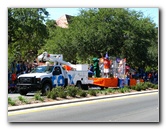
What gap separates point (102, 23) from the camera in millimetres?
18547

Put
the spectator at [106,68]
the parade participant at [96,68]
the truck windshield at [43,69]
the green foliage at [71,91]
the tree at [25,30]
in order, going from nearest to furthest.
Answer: the tree at [25,30], the green foliage at [71,91], the truck windshield at [43,69], the parade participant at [96,68], the spectator at [106,68]

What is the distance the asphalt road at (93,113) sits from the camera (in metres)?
10.0

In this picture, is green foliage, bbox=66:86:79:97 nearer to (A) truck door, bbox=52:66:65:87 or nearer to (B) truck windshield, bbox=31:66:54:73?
(A) truck door, bbox=52:66:65:87

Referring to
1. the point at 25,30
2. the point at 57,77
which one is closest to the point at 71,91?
the point at 57,77

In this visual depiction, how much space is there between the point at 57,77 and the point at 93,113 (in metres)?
4.96

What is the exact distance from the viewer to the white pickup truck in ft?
47.4

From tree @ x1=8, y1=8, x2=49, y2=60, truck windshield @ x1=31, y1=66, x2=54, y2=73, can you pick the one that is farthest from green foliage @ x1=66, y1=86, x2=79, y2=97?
tree @ x1=8, y1=8, x2=49, y2=60

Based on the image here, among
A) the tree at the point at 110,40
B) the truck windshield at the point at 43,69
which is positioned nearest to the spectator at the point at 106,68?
the tree at the point at 110,40

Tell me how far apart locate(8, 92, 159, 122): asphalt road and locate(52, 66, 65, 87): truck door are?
8.94ft

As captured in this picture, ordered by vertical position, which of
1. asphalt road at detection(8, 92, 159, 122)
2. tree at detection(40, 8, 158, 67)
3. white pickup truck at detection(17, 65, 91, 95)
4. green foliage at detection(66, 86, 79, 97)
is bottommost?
asphalt road at detection(8, 92, 159, 122)

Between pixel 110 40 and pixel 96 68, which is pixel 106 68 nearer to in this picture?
pixel 96 68

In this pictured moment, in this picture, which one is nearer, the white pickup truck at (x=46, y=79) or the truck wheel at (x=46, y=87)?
the white pickup truck at (x=46, y=79)

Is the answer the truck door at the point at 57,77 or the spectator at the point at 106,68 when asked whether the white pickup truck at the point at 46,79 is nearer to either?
the truck door at the point at 57,77
